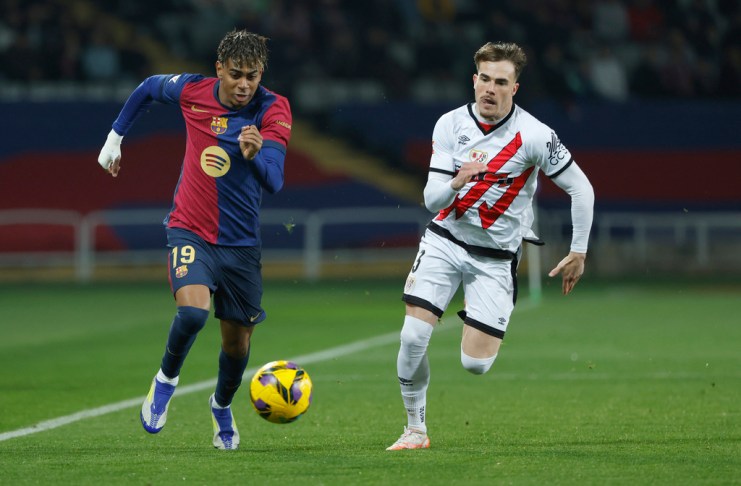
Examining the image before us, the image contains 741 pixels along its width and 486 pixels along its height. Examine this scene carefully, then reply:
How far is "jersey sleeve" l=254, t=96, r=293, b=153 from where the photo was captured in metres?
7.56

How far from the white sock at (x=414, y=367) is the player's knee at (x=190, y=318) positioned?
3.65 feet

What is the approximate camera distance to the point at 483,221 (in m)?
7.80

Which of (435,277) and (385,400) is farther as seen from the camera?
(385,400)

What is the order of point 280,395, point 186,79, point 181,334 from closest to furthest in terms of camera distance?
1. point 280,395
2. point 181,334
3. point 186,79

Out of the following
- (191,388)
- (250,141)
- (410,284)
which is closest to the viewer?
(250,141)

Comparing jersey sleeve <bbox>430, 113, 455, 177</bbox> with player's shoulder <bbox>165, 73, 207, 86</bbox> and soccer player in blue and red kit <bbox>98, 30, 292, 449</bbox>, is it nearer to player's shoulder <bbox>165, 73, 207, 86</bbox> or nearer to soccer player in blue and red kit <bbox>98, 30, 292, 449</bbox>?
soccer player in blue and red kit <bbox>98, 30, 292, 449</bbox>

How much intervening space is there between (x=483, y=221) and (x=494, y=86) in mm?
769

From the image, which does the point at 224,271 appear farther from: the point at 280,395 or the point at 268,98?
the point at 268,98

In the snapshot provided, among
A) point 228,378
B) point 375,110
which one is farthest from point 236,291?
point 375,110

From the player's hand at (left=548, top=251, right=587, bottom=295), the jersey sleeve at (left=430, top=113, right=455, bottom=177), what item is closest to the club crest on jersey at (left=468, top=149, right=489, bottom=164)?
the jersey sleeve at (left=430, top=113, right=455, bottom=177)

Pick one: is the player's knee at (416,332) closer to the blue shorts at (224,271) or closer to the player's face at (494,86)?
the blue shorts at (224,271)

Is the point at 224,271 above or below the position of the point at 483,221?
below

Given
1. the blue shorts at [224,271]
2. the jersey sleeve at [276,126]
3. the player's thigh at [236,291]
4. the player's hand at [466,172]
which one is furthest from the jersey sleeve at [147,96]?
the player's hand at [466,172]

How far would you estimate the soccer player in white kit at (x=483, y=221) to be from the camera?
764cm
